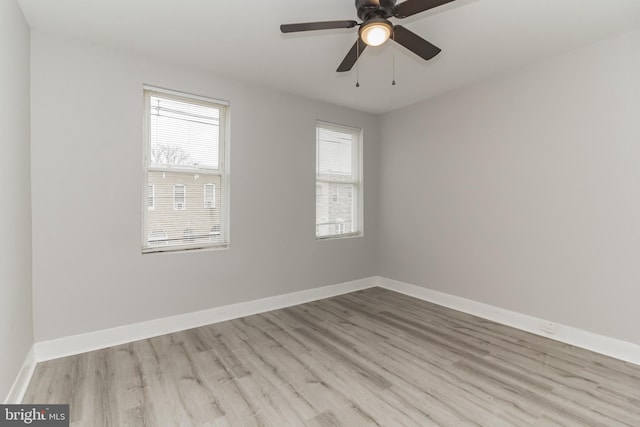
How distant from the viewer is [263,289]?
366 cm

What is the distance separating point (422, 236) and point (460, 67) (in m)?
2.03

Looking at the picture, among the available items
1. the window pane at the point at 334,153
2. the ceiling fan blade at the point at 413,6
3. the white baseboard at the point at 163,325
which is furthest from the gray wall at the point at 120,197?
the ceiling fan blade at the point at 413,6

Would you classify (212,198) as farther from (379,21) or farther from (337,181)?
(379,21)

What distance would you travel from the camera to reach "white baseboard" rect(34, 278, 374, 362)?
254cm

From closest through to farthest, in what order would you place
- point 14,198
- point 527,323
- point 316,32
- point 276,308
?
point 14,198 < point 316,32 < point 527,323 < point 276,308

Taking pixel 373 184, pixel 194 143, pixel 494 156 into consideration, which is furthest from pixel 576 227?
pixel 194 143

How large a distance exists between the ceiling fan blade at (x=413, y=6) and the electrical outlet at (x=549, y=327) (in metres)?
2.92

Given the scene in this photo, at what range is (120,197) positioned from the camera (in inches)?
110

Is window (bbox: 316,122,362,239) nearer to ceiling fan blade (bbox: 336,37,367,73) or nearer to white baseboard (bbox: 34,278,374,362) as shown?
white baseboard (bbox: 34,278,374,362)

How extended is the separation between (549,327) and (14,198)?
437 centimetres

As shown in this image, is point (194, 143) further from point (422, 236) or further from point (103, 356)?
point (422, 236)

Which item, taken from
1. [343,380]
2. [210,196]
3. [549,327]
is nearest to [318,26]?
[210,196]

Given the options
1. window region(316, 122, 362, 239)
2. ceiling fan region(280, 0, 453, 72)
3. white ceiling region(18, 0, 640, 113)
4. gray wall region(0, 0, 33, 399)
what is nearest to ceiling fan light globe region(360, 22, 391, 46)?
ceiling fan region(280, 0, 453, 72)

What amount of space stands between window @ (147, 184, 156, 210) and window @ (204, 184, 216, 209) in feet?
1.64
